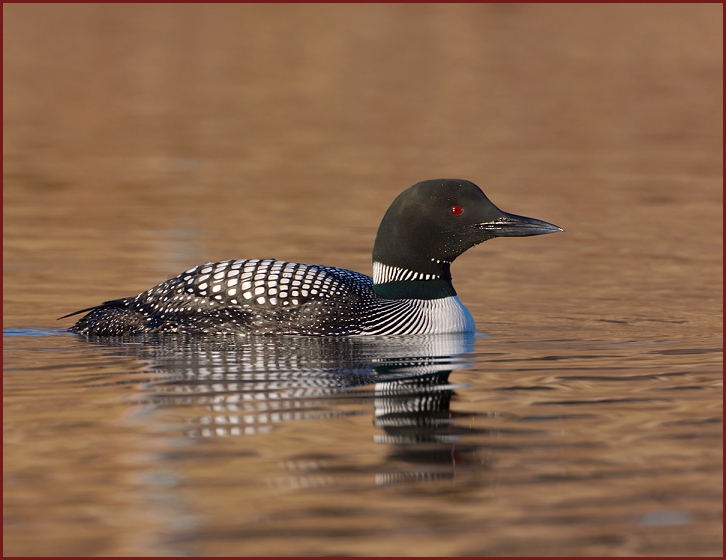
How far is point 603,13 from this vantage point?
3066 centimetres

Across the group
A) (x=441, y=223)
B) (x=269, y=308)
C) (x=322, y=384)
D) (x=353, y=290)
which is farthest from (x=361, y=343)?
(x=322, y=384)

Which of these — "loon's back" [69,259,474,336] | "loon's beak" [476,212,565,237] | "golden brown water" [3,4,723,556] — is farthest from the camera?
"loon's beak" [476,212,565,237]

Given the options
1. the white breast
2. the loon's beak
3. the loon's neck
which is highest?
the loon's beak

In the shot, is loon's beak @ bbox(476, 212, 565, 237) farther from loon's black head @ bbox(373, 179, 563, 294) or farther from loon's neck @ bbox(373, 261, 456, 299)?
loon's neck @ bbox(373, 261, 456, 299)

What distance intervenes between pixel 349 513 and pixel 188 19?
2560cm

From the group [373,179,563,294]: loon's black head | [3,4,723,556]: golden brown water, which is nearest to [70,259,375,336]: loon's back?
[3,4,723,556]: golden brown water

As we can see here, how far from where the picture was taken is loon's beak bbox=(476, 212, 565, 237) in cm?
707

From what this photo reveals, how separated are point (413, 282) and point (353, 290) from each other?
0.34 meters

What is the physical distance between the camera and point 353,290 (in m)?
7.12

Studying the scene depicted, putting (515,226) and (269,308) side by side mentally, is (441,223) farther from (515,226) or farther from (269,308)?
(269,308)

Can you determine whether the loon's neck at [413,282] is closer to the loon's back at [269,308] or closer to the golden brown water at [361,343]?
the loon's back at [269,308]

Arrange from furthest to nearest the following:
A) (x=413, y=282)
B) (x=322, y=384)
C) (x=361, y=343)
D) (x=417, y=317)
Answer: (x=413, y=282), (x=417, y=317), (x=361, y=343), (x=322, y=384)

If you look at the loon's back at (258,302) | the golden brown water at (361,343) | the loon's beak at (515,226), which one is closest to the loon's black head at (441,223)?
the loon's beak at (515,226)

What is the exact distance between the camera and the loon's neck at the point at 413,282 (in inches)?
285
